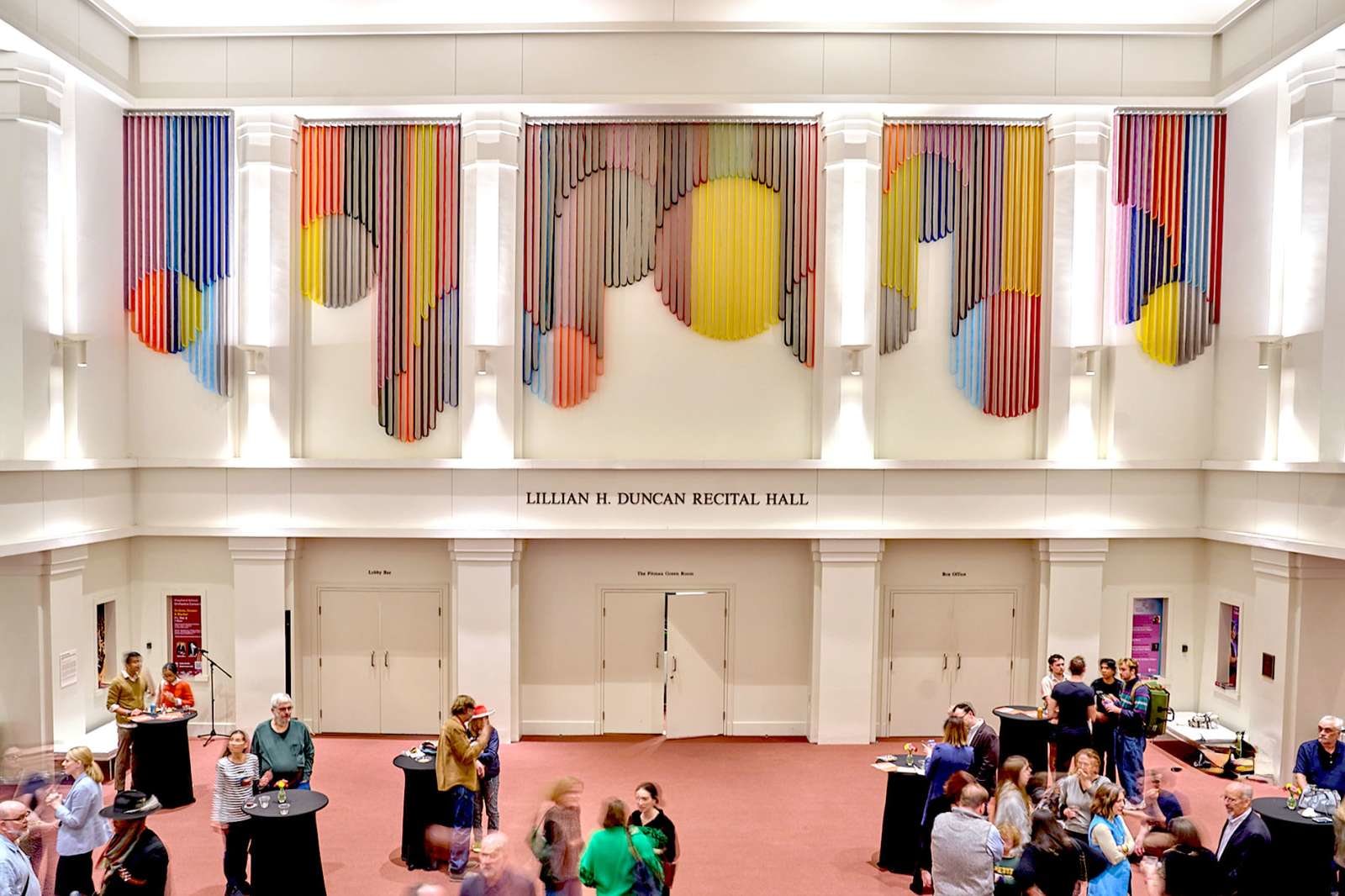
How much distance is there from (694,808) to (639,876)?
15.6ft

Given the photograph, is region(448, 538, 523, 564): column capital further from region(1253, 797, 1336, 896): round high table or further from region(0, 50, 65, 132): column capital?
region(1253, 797, 1336, 896): round high table

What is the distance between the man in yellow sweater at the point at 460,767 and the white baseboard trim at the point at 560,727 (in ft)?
15.8

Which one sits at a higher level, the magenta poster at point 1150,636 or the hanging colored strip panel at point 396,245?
the hanging colored strip panel at point 396,245

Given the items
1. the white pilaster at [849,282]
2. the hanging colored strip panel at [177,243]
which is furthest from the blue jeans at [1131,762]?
the hanging colored strip panel at [177,243]

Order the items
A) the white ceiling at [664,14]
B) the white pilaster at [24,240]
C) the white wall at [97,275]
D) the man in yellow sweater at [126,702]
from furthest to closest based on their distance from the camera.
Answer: the white ceiling at [664,14]
the white wall at [97,275]
the white pilaster at [24,240]
the man in yellow sweater at [126,702]

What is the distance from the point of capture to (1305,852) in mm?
7918

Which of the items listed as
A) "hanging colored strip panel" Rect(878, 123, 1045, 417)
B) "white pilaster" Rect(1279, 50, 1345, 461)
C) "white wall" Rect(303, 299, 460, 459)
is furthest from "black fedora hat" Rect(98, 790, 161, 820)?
"white pilaster" Rect(1279, 50, 1345, 461)

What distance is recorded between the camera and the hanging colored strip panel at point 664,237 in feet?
44.6

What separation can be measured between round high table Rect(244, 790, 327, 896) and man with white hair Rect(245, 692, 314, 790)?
0.57 meters

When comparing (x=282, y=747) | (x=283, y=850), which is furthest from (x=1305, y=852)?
(x=282, y=747)

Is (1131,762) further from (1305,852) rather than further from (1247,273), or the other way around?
(1247,273)

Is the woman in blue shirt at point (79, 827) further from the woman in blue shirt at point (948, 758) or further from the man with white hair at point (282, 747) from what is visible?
the woman in blue shirt at point (948, 758)

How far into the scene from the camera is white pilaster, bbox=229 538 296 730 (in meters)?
13.3

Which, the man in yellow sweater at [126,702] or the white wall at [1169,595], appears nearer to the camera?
the man in yellow sweater at [126,702]
